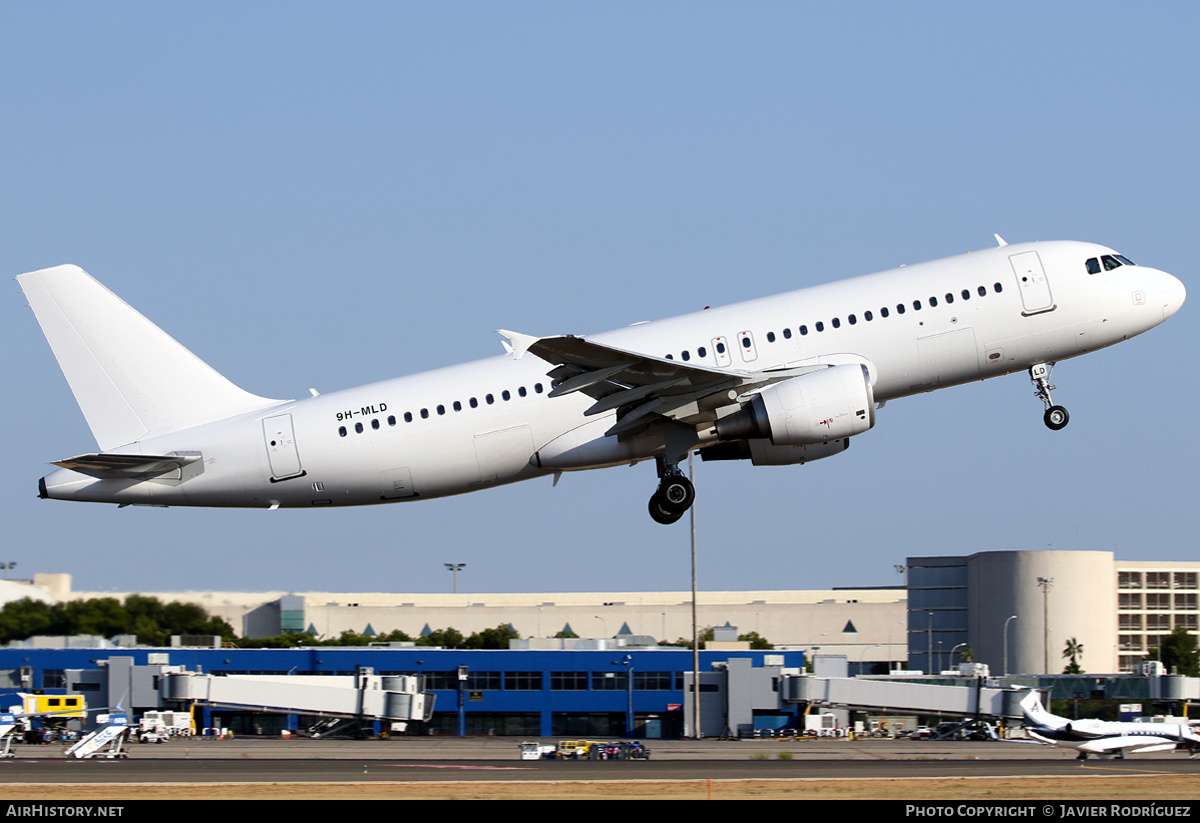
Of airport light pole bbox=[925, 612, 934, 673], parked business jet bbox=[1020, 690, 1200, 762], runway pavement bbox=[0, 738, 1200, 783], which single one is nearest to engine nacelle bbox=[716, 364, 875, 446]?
runway pavement bbox=[0, 738, 1200, 783]

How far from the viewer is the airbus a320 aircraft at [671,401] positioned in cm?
3669

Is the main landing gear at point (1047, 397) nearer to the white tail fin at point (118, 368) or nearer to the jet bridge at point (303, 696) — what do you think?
the white tail fin at point (118, 368)

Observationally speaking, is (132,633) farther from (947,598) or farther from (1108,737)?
(947,598)

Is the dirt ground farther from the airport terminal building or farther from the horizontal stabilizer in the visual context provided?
the airport terminal building

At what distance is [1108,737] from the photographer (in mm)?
50188

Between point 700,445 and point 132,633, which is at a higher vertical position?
point 700,445

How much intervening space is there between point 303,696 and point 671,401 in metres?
35.7

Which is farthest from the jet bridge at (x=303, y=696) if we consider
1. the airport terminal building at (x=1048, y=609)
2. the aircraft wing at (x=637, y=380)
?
the airport terminal building at (x=1048, y=609)

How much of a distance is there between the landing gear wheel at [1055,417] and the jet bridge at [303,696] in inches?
1402

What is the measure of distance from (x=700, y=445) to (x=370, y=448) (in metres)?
8.87

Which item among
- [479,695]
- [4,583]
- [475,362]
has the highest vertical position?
[475,362]
